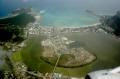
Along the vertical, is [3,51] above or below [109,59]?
above

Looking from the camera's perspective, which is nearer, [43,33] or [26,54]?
[26,54]

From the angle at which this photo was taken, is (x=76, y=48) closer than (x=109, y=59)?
No

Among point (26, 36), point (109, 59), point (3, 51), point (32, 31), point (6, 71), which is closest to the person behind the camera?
point (6, 71)

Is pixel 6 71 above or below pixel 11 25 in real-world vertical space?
below

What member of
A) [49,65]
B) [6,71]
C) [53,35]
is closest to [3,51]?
[6,71]

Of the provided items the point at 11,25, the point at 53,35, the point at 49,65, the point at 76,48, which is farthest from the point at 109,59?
the point at 11,25

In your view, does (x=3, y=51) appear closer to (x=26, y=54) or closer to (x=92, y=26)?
(x=26, y=54)

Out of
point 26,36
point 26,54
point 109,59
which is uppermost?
point 26,36

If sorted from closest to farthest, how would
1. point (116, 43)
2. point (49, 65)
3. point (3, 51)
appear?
point (49, 65)
point (3, 51)
point (116, 43)

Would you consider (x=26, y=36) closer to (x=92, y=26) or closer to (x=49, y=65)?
(x=49, y=65)
